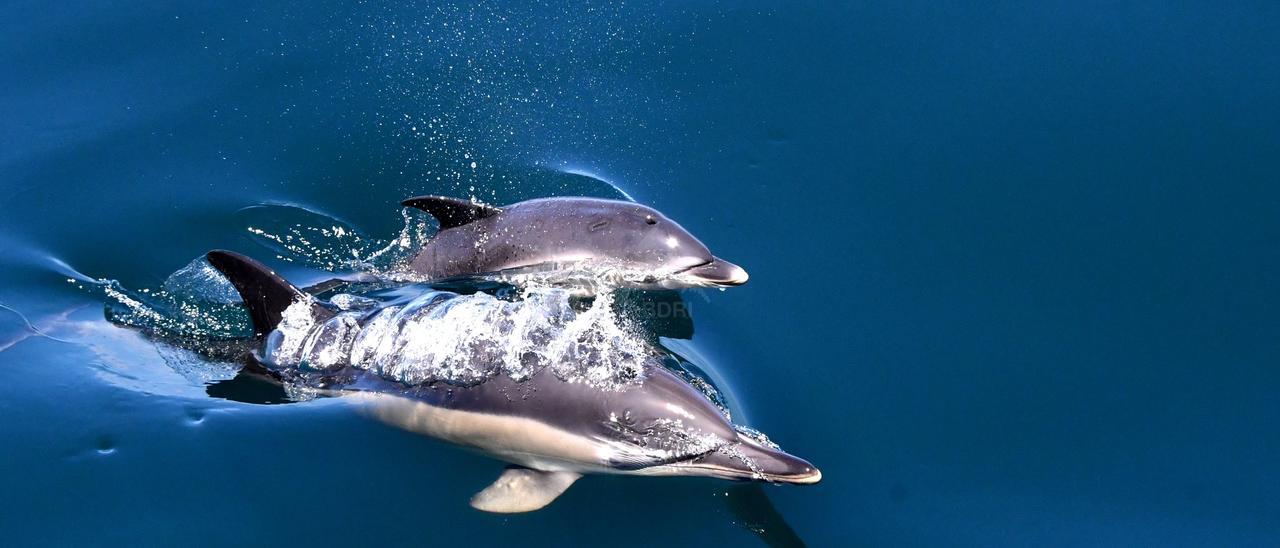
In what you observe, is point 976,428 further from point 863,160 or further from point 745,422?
point 863,160

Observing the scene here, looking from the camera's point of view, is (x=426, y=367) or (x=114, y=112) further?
(x=114, y=112)

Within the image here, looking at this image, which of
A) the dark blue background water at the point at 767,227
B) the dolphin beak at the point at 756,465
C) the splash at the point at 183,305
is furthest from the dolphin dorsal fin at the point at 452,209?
the dolphin beak at the point at 756,465

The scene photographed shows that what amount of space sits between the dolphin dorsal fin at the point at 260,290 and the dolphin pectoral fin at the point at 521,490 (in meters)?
1.66

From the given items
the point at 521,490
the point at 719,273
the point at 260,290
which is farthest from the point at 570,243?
the point at 521,490

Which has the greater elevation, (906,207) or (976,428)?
(906,207)

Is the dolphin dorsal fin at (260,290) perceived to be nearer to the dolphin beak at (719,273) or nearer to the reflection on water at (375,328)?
the reflection on water at (375,328)

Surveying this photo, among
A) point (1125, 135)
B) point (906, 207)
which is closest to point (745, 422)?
point (906, 207)

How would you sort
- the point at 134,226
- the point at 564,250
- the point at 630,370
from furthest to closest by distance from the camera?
the point at 134,226, the point at 564,250, the point at 630,370

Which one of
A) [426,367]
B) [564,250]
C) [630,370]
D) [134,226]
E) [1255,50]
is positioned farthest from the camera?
[1255,50]

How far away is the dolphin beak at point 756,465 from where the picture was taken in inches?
201

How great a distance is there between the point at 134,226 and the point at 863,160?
17.2 feet

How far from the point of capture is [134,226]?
7832mm

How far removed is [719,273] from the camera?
695 centimetres

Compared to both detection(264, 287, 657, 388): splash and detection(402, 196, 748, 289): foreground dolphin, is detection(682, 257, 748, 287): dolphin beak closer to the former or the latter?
detection(402, 196, 748, 289): foreground dolphin
